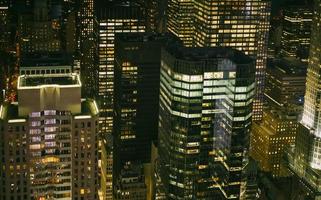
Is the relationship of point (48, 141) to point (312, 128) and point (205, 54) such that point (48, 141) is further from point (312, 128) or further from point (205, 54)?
point (312, 128)

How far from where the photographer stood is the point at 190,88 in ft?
411

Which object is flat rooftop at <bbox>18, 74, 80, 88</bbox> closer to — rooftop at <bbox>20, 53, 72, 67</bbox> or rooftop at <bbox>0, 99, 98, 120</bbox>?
rooftop at <bbox>0, 99, 98, 120</bbox>

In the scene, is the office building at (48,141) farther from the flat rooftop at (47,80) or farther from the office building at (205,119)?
the office building at (205,119)

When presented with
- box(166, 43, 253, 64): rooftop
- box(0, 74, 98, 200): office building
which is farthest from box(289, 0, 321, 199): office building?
box(0, 74, 98, 200): office building

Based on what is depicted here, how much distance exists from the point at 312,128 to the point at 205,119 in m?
56.3

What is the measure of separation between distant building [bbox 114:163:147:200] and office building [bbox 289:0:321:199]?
43.9m

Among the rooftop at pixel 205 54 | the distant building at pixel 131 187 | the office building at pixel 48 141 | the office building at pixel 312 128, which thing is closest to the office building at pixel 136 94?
the distant building at pixel 131 187

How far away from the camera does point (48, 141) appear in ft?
334

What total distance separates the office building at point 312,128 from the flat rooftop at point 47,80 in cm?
8390

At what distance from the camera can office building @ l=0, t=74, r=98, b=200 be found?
100 m

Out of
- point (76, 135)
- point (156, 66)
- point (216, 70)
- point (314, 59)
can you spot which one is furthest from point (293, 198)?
point (76, 135)

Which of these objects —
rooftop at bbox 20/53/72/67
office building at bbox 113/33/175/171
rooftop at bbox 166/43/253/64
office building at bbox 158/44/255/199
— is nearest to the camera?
rooftop at bbox 20/53/72/67

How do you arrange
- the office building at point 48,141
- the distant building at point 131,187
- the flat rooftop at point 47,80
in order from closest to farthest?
the office building at point 48,141 → the flat rooftop at point 47,80 → the distant building at point 131,187

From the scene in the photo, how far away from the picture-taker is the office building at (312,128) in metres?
170
